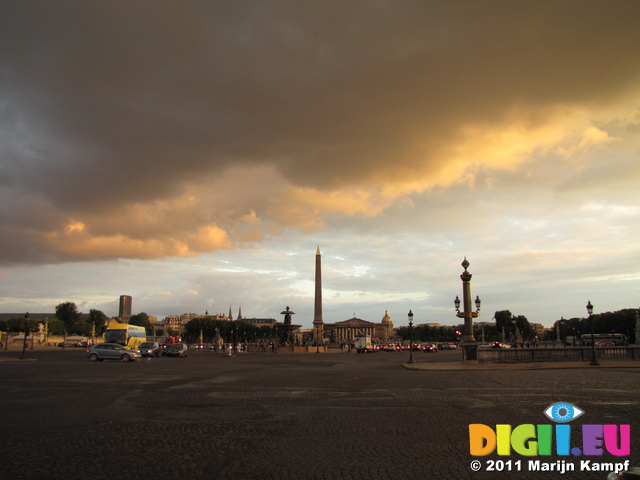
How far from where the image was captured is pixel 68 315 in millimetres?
152375

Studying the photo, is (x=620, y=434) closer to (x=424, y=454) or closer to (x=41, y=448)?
(x=424, y=454)

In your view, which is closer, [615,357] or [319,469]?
[319,469]

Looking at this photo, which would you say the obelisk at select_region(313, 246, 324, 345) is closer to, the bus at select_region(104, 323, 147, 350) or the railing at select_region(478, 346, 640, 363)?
the bus at select_region(104, 323, 147, 350)

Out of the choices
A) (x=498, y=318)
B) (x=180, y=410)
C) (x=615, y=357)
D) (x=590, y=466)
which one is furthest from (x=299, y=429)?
(x=498, y=318)

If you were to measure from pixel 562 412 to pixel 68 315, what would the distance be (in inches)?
6491

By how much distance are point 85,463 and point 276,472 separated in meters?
2.96

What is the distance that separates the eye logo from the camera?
11.1m

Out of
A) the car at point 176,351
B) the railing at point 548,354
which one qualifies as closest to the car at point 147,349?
the car at point 176,351

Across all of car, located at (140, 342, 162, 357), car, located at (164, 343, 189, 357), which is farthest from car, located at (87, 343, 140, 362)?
car, located at (164, 343, 189, 357)

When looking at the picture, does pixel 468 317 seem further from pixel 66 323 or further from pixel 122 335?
pixel 66 323

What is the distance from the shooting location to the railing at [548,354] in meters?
35.8

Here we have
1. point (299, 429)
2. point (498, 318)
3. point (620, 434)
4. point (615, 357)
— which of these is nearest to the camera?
point (620, 434)

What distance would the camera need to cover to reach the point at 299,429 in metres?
10.1

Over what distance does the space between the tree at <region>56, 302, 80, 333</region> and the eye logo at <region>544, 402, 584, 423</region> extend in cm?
16165
